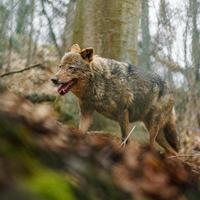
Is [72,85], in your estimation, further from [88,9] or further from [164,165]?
[164,165]

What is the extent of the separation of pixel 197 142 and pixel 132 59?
318cm

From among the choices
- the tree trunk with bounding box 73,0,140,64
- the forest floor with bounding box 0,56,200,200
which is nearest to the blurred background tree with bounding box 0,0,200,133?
the tree trunk with bounding box 73,0,140,64

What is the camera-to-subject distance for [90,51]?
10.7 m

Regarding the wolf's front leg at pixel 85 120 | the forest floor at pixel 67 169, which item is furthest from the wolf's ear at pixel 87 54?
the forest floor at pixel 67 169

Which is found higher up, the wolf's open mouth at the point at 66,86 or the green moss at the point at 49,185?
the wolf's open mouth at the point at 66,86

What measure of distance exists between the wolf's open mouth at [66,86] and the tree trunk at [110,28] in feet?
7.70

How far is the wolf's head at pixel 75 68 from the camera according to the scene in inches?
415

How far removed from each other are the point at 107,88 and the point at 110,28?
2495 millimetres

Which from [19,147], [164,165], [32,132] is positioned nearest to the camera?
[19,147]

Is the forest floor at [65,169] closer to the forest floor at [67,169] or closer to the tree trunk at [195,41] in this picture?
the forest floor at [67,169]

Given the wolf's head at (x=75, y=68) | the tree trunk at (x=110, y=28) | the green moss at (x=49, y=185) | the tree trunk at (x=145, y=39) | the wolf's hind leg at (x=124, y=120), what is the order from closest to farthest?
the green moss at (x=49, y=185), the wolf's head at (x=75, y=68), the wolf's hind leg at (x=124, y=120), the tree trunk at (x=110, y=28), the tree trunk at (x=145, y=39)

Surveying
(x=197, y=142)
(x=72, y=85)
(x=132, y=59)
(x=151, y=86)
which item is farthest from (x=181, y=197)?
(x=197, y=142)

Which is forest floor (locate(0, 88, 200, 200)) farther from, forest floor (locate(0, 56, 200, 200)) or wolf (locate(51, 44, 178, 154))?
wolf (locate(51, 44, 178, 154))

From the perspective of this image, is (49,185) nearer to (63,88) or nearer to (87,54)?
(63,88)
